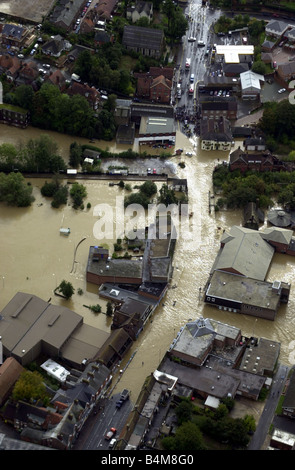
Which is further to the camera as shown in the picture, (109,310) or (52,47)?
(52,47)

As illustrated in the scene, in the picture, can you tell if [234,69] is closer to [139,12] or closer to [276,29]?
[276,29]

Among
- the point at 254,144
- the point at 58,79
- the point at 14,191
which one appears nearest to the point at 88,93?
the point at 58,79

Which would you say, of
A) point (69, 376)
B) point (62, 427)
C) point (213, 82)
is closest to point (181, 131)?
point (213, 82)

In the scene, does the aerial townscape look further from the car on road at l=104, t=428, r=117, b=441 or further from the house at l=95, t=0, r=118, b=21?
the house at l=95, t=0, r=118, b=21

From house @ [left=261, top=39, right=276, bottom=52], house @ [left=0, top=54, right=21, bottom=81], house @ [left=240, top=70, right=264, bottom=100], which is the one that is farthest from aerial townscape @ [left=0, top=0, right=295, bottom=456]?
house @ [left=261, top=39, right=276, bottom=52]

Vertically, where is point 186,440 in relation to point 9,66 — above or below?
below

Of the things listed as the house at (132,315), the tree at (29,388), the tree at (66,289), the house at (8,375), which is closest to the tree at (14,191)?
the tree at (66,289)
